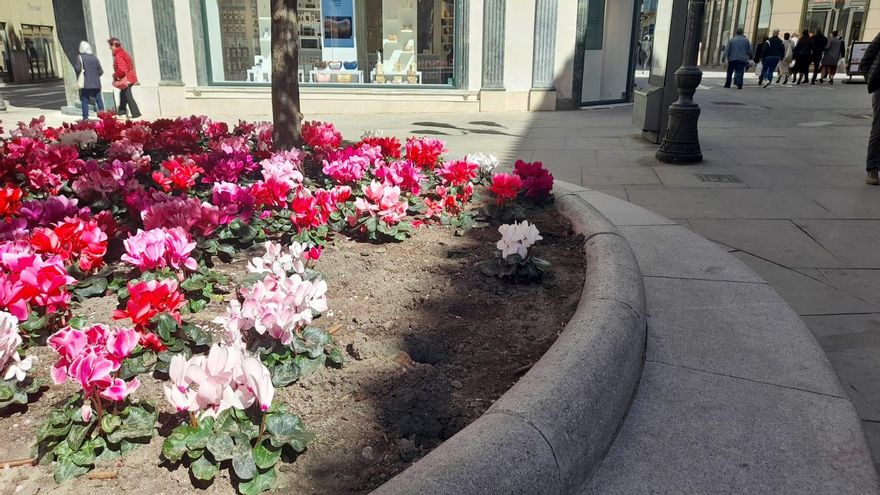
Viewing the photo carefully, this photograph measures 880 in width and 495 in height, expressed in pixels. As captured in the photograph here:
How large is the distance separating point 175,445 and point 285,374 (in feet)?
1.75

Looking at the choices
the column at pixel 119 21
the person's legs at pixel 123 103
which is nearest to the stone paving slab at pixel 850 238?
the person's legs at pixel 123 103

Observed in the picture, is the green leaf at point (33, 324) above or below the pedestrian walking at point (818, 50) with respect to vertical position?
below

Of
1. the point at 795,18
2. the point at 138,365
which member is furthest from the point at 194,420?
the point at 795,18

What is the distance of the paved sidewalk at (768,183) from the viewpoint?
3.80m

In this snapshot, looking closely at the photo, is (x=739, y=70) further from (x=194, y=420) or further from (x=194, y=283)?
(x=194, y=420)

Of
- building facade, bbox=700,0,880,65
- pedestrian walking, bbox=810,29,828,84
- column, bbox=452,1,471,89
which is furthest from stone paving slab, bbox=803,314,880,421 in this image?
building facade, bbox=700,0,880,65

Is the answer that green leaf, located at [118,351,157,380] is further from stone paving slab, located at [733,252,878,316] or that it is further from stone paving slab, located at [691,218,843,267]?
stone paving slab, located at [691,218,843,267]

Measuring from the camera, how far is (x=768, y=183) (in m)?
7.36

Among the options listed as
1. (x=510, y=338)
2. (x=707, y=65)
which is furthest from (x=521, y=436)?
(x=707, y=65)

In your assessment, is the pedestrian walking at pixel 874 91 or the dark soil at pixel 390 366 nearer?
the dark soil at pixel 390 366

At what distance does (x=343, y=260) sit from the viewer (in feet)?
12.0

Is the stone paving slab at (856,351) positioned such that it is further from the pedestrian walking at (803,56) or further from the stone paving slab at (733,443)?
the pedestrian walking at (803,56)

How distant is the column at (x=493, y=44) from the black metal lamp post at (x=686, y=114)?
23.7 ft

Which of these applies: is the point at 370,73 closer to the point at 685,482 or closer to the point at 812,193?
the point at 812,193
